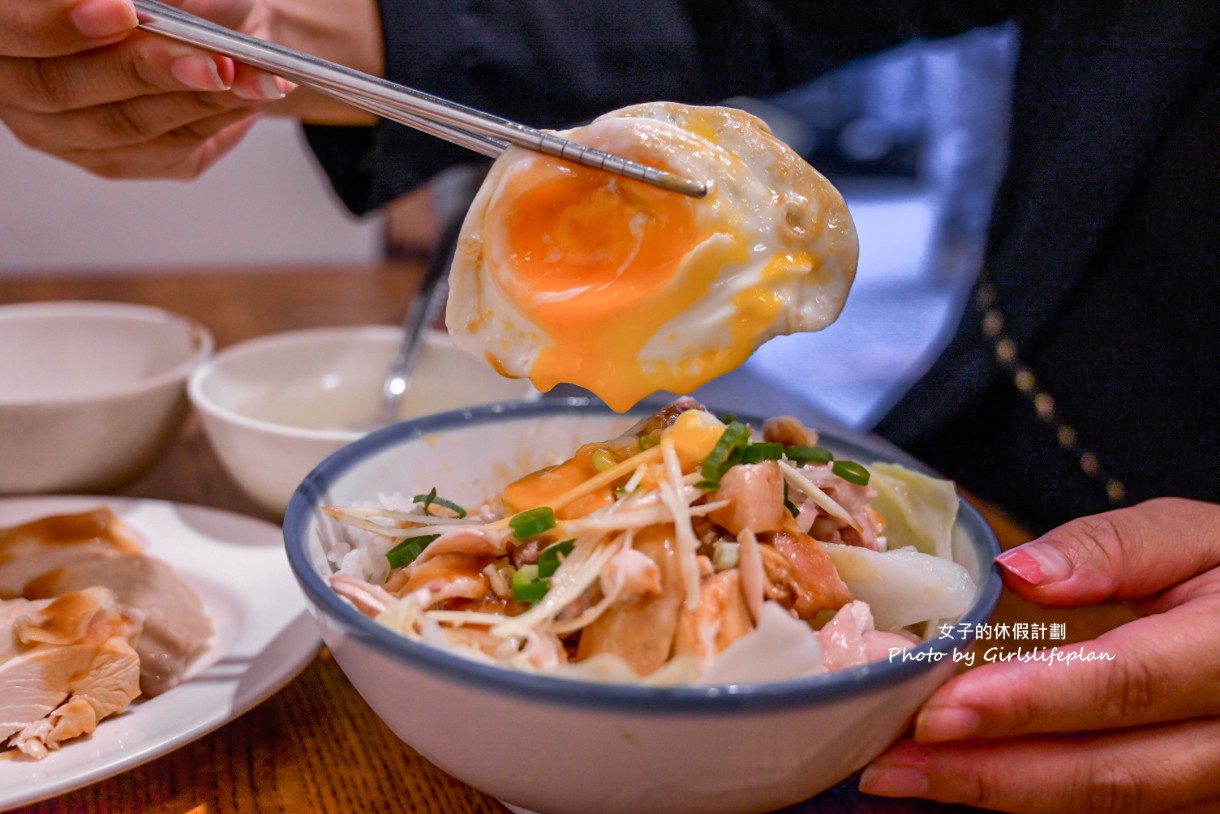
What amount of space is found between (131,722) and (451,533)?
427 mm

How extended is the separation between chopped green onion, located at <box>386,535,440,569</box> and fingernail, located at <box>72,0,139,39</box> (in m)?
0.76

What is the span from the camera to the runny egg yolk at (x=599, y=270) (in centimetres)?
111

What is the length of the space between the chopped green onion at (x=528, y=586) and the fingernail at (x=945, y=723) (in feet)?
1.34

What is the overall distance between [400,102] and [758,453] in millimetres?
594

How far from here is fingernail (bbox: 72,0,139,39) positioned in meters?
1.17

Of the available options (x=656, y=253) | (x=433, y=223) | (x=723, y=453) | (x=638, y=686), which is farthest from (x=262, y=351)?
(x=433, y=223)

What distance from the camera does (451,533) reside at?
41.9 inches

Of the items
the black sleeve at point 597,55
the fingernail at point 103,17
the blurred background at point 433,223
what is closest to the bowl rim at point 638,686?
the fingernail at point 103,17

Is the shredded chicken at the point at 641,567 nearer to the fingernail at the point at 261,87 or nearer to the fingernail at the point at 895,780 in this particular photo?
the fingernail at the point at 895,780

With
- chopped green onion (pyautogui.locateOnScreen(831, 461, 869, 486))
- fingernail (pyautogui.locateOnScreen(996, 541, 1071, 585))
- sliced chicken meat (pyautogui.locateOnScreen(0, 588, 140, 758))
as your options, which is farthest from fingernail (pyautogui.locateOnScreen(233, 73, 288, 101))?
A: fingernail (pyautogui.locateOnScreen(996, 541, 1071, 585))

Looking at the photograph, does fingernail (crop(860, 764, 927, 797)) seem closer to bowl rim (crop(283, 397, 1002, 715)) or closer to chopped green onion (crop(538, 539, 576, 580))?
bowl rim (crop(283, 397, 1002, 715))

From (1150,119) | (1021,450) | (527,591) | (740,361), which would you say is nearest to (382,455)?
(527,591)

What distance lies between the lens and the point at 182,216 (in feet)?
16.3

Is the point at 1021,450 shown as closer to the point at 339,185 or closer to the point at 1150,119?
the point at 1150,119
